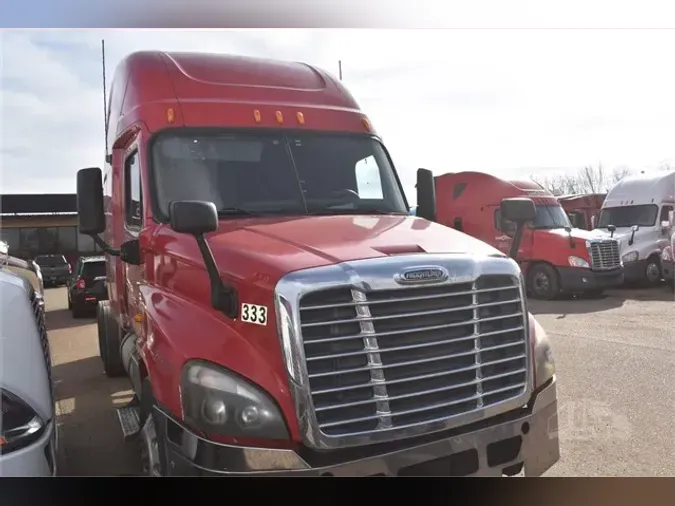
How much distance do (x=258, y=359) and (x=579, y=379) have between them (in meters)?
3.35

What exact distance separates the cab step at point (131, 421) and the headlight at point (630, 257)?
36.7 ft

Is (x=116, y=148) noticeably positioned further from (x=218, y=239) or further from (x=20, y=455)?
(x=20, y=455)

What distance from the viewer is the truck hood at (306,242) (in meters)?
2.74

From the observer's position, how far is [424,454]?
272cm

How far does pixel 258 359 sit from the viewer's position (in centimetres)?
262

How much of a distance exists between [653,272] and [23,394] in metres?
12.4

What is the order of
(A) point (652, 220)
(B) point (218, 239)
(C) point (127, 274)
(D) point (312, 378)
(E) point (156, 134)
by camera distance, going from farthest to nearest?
1. (A) point (652, 220)
2. (C) point (127, 274)
3. (E) point (156, 134)
4. (B) point (218, 239)
5. (D) point (312, 378)

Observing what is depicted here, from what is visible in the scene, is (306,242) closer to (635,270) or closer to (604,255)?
(604,255)

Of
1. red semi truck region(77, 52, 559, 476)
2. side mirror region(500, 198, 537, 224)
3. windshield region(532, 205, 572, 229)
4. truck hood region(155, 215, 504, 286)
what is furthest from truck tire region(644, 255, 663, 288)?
truck hood region(155, 215, 504, 286)

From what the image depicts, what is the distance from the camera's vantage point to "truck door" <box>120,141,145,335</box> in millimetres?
3779

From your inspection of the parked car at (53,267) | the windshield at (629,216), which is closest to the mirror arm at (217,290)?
the parked car at (53,267)

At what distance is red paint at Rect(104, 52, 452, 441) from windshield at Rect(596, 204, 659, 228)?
430 inches

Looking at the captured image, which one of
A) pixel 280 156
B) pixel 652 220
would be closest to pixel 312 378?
pixel 280 156

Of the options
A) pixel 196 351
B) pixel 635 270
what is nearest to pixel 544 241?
pixel 635 270
